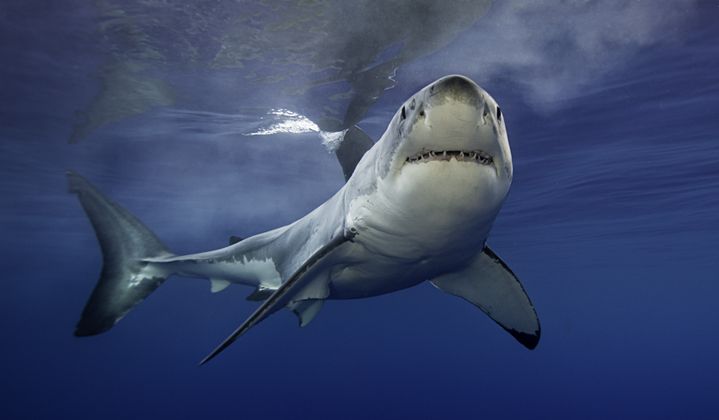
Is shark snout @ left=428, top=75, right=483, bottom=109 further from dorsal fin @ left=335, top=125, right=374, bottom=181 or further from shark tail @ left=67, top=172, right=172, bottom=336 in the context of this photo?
dorsal fin @ left=335, top=125, right=374, bottom=181

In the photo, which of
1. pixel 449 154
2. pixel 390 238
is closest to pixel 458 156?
pixel 449 154

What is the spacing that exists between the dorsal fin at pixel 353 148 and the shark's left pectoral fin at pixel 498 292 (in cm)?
743

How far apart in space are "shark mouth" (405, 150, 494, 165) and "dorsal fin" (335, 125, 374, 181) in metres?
9.57

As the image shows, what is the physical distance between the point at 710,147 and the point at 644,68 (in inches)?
261

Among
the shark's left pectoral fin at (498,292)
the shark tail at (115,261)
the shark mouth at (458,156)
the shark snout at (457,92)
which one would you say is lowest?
the shark tail at (115,261)

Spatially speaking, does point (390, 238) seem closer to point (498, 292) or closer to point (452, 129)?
point (452, 129)

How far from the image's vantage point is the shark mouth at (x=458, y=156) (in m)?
2.44

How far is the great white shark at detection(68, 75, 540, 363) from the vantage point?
93.7 inches

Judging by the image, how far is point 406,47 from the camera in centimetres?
974

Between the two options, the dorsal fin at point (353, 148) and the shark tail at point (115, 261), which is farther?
the dorsal fin at point (353, 148)

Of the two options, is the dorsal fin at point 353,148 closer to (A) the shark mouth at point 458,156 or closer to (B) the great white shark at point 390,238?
(B) the great white shark at point 390,238

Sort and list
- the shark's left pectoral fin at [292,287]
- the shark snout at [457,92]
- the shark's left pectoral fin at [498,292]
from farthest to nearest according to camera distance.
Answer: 1. the shark's left pectoral fin at [498,292]
2. the shark's left pectoral fin at [292,287]
3. the shark snout at [457,92]

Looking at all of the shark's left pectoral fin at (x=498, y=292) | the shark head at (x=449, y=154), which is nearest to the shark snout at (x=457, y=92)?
the shark head at (x=449, y=154)

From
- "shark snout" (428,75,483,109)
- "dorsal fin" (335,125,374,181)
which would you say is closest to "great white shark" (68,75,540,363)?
"shark snout" (428,75,483,109)
